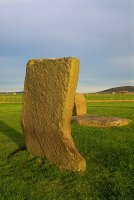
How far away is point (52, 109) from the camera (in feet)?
33.5

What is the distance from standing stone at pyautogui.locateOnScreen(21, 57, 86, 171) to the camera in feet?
32.1

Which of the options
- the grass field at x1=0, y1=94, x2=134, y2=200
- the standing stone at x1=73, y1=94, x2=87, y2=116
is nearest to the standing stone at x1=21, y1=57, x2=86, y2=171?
the grass field at x1=0, y1=94, x2=134, y2=200

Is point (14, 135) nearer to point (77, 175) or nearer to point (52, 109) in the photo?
point (52, 109)

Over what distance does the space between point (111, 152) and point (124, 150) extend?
17.2 inches

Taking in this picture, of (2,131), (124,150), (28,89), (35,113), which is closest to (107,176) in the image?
(124,150)

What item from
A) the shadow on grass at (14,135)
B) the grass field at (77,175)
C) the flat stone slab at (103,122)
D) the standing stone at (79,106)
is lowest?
the grass field at (77,175)

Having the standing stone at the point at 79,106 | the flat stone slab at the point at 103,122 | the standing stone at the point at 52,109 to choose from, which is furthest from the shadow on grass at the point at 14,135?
the standing stone at the point at 79,106

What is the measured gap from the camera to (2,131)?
60.2ft

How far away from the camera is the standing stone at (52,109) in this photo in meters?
9.79

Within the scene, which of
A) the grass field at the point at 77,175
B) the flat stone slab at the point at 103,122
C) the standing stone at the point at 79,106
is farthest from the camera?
the standing stone at the point at 79,106

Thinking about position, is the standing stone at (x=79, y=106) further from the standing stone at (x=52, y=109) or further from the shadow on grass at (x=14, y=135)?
the standing stone at (x=52, y=109)

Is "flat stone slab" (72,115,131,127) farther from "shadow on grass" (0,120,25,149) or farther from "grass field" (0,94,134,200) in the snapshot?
"grass field" (0,94,134,200)

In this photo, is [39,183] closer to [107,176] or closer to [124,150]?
[107,176]

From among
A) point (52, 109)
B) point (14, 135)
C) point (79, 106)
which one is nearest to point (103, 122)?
point (14, 135)
